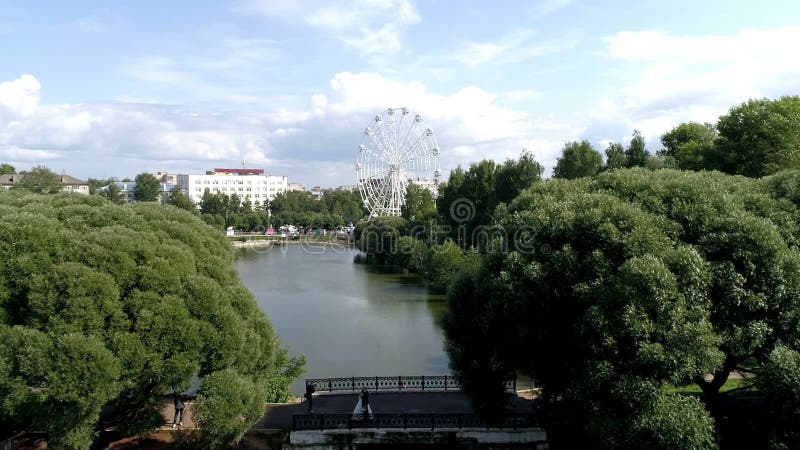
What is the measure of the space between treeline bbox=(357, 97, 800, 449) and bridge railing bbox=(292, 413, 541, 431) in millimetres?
481

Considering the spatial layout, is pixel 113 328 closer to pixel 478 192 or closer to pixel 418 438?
pixel 418 438

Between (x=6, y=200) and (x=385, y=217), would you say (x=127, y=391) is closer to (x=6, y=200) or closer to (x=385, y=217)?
(x=6, y=200)

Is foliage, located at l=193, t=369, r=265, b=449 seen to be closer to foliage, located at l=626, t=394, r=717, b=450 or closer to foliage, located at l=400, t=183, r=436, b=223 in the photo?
foliage, located at l=626, t=394, r=717, b=450

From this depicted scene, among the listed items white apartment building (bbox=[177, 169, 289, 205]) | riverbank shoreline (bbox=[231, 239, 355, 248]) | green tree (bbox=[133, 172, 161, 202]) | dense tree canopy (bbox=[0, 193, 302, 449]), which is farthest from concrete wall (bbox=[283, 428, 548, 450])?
white apartment building (bbox=[177, 169, 289, 205])

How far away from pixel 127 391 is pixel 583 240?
8549 millimetres

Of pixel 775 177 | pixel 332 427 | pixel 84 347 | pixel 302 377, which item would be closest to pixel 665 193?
pixel 775 177

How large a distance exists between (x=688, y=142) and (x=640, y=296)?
3151cm

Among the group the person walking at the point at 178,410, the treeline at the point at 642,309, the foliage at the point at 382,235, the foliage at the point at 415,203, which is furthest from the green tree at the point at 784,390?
the foliage at the point at 415,203

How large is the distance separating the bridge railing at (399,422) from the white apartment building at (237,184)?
12109cm

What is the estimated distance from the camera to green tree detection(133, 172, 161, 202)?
97.8 metres

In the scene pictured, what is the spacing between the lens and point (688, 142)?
119ft

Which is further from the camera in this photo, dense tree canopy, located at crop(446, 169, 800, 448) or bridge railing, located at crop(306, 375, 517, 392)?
bridge railing, located at crop(306, 375, 517, 392)

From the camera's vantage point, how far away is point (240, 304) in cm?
1189

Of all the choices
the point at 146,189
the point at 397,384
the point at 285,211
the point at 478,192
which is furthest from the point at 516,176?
the point at 146,189
